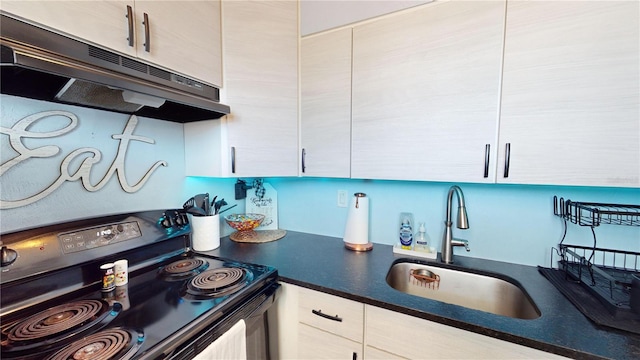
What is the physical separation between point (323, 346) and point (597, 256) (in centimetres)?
127

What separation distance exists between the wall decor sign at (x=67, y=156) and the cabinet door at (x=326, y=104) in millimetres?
834

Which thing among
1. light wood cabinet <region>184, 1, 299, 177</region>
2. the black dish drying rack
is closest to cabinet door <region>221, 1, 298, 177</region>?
light wood cabinet <region>184, 1, 299, 177</region>

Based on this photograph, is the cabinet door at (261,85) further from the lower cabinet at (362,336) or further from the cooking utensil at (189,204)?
the lower cabinet at (362,336)

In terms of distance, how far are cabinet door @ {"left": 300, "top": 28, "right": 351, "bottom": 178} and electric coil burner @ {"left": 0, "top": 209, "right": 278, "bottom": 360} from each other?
25.3 inches

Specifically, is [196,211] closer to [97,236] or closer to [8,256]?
[97,236]

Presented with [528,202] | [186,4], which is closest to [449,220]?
[528,202]

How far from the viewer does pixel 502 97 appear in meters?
0.98

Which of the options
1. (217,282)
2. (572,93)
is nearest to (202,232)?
(217,282)

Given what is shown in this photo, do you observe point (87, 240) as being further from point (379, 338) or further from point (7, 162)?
point (379, 338)

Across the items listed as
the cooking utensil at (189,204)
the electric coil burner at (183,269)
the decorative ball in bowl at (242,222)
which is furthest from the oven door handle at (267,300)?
the cooking utensil at (189,204)

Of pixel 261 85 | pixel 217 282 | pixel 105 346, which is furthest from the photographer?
pixel 261 85

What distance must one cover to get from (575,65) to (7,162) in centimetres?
197

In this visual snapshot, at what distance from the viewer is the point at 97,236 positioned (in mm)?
978

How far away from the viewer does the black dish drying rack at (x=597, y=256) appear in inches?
36.8
